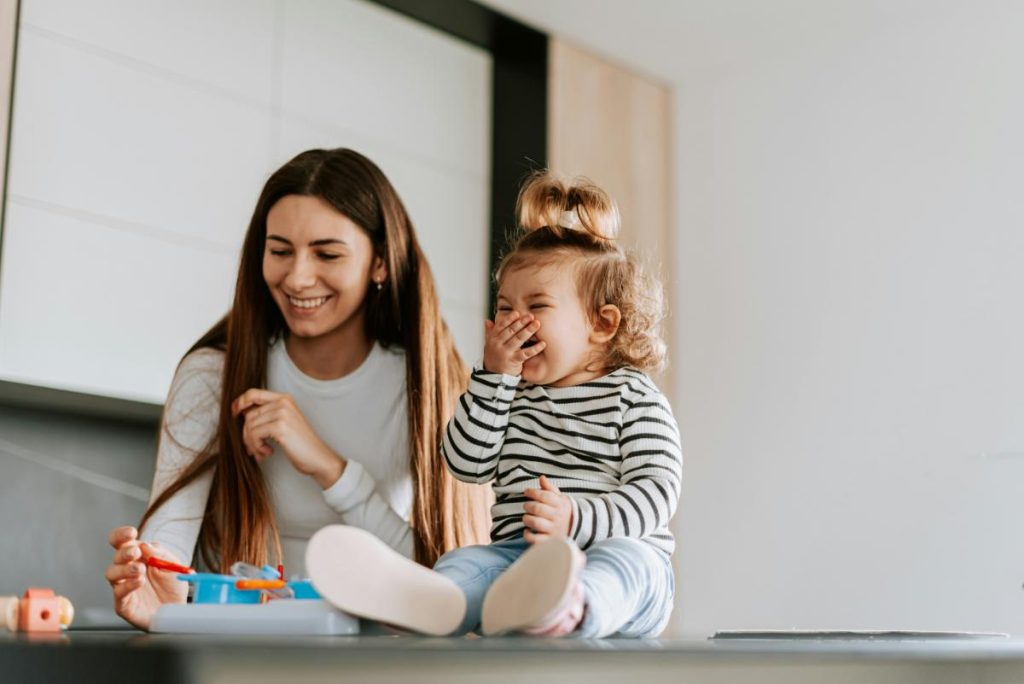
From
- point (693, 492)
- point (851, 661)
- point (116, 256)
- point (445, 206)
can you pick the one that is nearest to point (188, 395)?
point (116, 256)

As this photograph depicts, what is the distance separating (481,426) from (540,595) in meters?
0.39

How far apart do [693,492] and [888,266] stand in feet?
2.23

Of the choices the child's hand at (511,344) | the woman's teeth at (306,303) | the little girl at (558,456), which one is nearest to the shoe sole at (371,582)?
the little girl at (558,456)

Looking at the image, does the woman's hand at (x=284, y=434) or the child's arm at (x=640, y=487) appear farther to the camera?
the woman's hand at (x=284, y=434)

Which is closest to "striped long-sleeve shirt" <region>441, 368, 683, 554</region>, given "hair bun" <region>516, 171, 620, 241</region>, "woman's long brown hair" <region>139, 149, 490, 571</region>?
"hair bun" <region>516, 171, 620, 241</region>

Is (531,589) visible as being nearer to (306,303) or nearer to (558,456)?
(558,456)

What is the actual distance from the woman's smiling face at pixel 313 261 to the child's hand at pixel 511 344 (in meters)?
0.43

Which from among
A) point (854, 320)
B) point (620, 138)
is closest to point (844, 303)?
point (854, 320)

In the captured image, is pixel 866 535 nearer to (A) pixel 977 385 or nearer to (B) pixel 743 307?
(A) pixel 977 385

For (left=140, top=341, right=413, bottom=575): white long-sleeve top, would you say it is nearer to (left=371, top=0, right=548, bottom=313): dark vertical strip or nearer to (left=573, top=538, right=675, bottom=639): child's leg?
(left=573, top=538, right=675, bottom=639): child's leg

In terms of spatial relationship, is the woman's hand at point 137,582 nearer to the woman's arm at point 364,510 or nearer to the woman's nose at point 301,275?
the woman's arm at point 364,510

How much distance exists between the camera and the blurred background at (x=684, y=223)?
6.76 feet

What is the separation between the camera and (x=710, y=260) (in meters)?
2.96

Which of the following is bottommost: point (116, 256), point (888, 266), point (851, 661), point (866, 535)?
point (851, 661)
